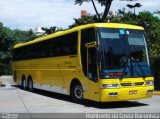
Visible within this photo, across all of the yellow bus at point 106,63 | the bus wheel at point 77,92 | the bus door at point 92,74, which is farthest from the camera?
the bus wheel at point 77,92

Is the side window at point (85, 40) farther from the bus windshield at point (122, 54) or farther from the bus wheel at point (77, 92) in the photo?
the bus wheel at point (77, 92)

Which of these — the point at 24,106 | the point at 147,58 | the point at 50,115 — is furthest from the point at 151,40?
the point at 50,115

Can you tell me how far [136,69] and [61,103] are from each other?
3.70m

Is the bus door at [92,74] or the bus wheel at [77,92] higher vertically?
the bus door at [92,74]

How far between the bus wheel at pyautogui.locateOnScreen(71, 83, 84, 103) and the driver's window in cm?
125

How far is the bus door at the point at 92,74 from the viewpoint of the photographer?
49.1ft

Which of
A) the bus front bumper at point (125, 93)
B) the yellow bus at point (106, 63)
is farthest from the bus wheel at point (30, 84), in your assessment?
the bus front bumper at point (125, 93)

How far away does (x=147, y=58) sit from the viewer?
15656mm

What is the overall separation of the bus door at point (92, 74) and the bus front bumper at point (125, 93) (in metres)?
0.37

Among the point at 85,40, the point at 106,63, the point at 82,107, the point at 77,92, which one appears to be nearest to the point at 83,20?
the point at 77,92

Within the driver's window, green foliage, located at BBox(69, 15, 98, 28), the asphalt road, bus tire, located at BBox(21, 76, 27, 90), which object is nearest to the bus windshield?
the driver's window

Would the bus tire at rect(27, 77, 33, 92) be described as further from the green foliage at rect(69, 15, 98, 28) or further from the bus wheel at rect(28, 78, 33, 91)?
the green foliage at rect(69, 15, 98, 28)

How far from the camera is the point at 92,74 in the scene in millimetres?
15281

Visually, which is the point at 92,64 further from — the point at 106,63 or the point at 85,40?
the point at 85,40
